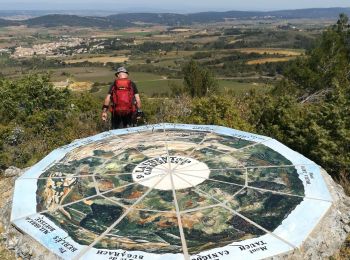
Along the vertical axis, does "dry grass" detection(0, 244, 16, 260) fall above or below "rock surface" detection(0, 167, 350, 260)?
below

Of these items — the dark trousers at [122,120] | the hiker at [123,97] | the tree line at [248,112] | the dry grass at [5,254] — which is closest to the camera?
the dry grass at [5,254]

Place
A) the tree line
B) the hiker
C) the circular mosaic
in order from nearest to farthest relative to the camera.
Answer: the circular mosaic → the hiker → the tree line

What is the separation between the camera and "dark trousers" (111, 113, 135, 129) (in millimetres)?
8146

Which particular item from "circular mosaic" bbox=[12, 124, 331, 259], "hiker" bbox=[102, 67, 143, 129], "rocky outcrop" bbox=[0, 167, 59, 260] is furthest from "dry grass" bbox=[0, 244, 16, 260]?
"hiker" bbox=[102, 67, 143, 129]

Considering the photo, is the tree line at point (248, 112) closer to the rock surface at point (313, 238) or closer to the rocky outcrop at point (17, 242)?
the rock surface at point (313, 238)

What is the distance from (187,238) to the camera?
4.28 m

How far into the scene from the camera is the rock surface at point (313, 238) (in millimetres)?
4221

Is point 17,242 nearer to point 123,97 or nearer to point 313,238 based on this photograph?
point 313,238

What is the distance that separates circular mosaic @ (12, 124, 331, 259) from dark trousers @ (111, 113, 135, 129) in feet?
3.50

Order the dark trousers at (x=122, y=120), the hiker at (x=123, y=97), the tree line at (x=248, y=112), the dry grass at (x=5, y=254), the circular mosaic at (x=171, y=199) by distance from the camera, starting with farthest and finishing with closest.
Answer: the dark trousers at (x=122, y=120), the tree line at (x=248, y=112), the hiker at (x=123, y=97), the dry grass at (x=5, y=254), the circular mosaic at (x=171, y=199)

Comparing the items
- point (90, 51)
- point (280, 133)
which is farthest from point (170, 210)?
point (90, 51)

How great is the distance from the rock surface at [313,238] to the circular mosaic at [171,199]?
0.09m

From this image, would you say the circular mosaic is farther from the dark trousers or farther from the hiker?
the dark trousers

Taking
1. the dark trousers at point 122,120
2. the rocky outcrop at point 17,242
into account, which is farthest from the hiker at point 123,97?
the rocky outcrop at point 17,242
